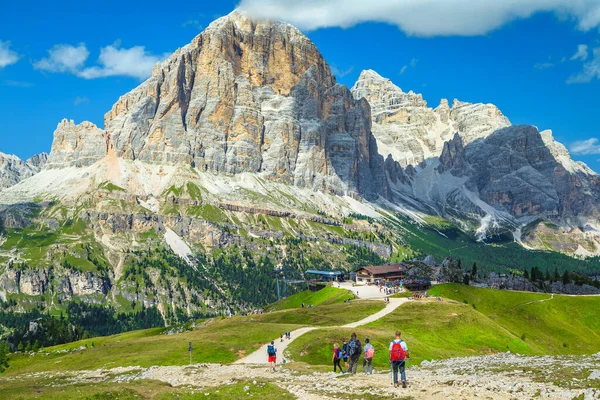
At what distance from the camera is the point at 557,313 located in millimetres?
133875

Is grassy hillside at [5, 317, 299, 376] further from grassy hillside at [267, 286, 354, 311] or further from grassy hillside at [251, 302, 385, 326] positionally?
grassy hillside at [267, 286, 354, 311]

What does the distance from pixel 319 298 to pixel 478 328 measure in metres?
62.9

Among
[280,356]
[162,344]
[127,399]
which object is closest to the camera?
[127,399]

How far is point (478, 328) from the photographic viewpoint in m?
107

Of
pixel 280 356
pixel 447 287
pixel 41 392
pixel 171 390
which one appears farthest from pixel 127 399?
pixel 447 287

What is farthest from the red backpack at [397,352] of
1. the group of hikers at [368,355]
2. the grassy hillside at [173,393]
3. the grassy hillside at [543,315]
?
the grassy hillside at [543,315]

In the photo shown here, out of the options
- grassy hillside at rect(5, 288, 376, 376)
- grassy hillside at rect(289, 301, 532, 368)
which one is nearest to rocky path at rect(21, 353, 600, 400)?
grassy hillside at rect(5, 288, 376, 376)

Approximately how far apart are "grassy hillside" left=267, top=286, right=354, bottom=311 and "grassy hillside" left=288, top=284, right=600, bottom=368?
25116mm

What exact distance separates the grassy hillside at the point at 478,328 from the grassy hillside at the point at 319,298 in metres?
25.1

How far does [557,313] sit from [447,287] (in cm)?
2823

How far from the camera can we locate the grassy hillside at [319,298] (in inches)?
5930

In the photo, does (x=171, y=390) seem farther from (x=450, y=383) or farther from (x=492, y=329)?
(x=492, y=329)

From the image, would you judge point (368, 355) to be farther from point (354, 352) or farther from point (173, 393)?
point (173, 393)

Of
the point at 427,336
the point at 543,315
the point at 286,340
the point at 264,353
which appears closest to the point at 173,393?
the point at 264,353
